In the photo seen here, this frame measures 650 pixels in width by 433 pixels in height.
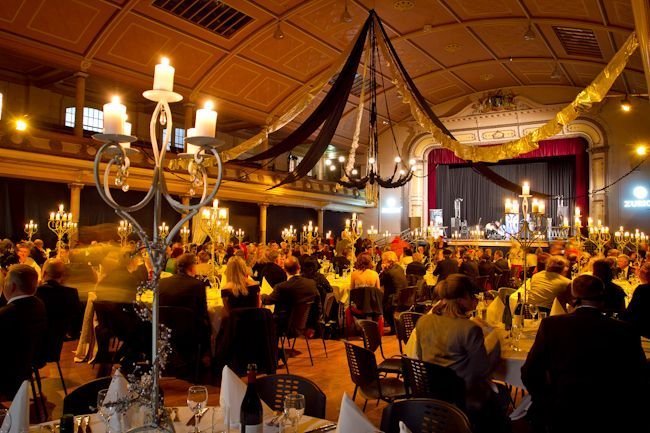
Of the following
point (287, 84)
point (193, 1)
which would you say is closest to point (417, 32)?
point (287, 84)

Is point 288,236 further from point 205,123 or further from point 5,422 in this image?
point 5,422

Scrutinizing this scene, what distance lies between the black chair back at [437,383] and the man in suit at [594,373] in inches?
19.6

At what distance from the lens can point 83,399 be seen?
2.47 meters

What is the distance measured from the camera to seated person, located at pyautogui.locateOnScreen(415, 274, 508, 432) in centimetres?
317

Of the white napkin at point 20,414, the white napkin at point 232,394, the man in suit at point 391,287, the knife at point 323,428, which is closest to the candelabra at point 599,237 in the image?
the man in suit at point 391,287

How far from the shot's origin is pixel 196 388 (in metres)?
2.08

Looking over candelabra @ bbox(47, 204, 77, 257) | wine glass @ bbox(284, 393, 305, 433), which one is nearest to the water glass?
wine glass @ bbox(284, 393, 305, 433)

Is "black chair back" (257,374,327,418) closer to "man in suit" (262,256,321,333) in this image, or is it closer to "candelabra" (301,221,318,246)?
"man in suit" (262,256,321,333)

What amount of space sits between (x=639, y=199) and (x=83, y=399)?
60.9ft

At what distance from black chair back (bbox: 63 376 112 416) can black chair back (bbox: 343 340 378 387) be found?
5.63ft

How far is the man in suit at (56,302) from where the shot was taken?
4.64 m

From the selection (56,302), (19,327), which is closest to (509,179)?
(56,302)

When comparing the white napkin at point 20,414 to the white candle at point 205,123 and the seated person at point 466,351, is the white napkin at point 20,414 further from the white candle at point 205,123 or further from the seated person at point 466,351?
the seated person at point 466,351

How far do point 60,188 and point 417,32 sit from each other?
10391mm
